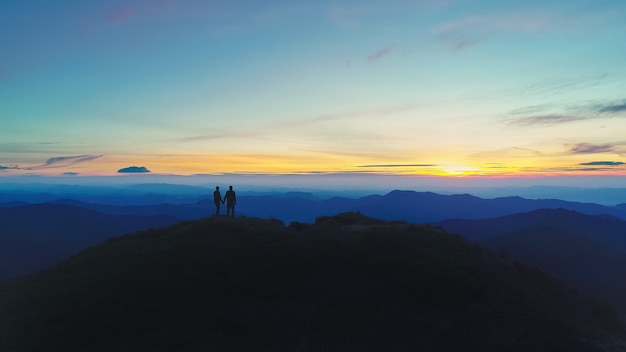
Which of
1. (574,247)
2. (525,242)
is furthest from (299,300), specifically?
(525,242)

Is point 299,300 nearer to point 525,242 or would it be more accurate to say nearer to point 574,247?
point 574,247

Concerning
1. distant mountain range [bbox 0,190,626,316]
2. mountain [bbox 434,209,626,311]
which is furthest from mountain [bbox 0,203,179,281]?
mountain [bbox 434,209,626,311]

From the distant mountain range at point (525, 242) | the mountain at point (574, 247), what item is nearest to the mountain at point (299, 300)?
the distant mountain range at point (525, 242)

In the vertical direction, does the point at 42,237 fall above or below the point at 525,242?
below

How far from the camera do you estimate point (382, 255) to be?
22266 millimetres

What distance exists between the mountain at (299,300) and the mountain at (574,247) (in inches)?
1009

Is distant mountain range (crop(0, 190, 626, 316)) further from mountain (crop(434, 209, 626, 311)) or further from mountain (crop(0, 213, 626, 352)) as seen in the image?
mountain (crop(0, 213, 626, 352))

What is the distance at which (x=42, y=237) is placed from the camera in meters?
148

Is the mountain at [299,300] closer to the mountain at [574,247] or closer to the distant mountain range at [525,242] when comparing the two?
the distant mountain range at [525,242]

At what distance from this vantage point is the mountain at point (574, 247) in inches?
3113

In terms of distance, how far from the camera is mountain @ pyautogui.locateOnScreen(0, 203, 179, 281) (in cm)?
11234

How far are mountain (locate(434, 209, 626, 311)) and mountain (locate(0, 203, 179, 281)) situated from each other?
129860 mm

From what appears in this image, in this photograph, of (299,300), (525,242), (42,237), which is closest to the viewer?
(299,300)

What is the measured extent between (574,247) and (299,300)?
118503 mm
